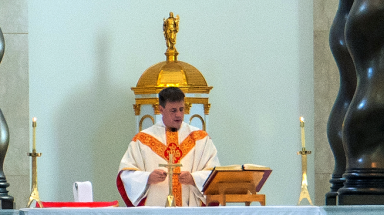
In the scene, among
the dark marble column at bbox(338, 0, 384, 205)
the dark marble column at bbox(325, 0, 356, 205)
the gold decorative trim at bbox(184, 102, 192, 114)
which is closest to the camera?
the dark marble column at bbox(338, 0, 384, 205)

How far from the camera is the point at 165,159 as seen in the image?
7461 mm

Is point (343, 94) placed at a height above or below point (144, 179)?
above

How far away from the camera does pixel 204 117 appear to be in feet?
30.6

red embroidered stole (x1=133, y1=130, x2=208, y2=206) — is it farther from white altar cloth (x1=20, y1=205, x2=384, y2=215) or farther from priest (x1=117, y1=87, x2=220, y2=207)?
white altar cloth (x1=20, y1=205, x2=384, y2=215)

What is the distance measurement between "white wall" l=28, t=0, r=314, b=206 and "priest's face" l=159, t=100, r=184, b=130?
3155mm

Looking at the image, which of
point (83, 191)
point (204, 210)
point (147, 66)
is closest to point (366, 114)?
point (204, 210)

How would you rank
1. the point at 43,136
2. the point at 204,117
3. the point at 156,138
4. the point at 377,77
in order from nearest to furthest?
the point at 377,77 < the point at 156,138 < the point at 204,117 < the point at 43,136

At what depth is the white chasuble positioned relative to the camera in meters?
7.24

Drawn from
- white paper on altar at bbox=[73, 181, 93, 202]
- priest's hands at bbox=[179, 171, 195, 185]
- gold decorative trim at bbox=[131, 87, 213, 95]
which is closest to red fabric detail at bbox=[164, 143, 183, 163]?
priest's hands at bbox=[179, 171, 195, 185]

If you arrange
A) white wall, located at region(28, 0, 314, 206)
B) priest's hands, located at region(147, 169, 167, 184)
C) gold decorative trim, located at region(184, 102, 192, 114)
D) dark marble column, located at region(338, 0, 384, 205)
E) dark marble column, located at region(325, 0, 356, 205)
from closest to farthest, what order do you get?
1. dark marble column, located at region(338, 0, 384, 205)
2. priest's hands, located at region(147, 169, 167, 184)
3. dark marble column, located at region(325, 0, 356, 205)
4. gold decorative trim, located at region(184, 102, 192, 114)
5. white wall, located at region(28, 0, 314, 206)

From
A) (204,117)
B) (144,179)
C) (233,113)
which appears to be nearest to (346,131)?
(144,179)

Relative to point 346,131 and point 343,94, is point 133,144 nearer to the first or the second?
point 343,94

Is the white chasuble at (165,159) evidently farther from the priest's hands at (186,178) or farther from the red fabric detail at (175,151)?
the priest's hands at (186,178)

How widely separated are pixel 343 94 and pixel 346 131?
1.78 metres
